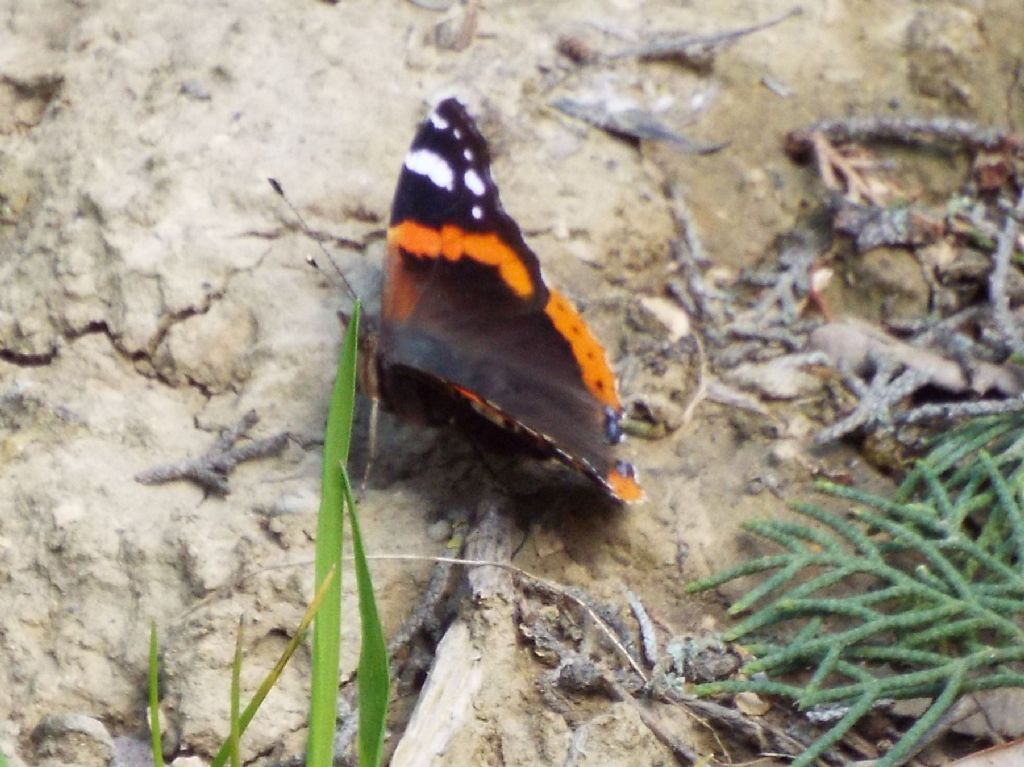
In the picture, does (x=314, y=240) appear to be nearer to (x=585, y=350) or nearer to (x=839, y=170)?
(x=585, y=350)

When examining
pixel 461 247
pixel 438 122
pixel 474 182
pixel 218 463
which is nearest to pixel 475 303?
pixel 461 247

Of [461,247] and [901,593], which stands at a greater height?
[461,247]

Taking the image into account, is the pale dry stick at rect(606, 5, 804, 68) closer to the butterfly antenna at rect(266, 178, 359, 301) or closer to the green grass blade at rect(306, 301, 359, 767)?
the butterfly antenna at rect(266, 178, 359, 301)

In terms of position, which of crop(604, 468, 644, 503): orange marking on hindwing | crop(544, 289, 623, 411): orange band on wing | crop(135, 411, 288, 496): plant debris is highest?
crop(544, 289, 623, 411): orange band on wing

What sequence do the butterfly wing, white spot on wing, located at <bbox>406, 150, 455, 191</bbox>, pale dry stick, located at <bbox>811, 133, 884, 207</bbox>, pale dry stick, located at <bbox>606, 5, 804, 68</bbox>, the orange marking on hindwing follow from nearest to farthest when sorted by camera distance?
Answer: 1. the orange marking on hindwing
2. the butterfly wing
3. white spot on wing, located at <bbox>406, 150, 455, 191</bbox>
4. pale dry stick, located at <bbox>811, 133, 884, 207</bbox>
5. pale dry stick, located at <bbox>606, 5, 804, 68</bbox>

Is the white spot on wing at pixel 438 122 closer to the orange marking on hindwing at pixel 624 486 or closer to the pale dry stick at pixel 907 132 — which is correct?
the orange marking on hindwing at pixel 624 486

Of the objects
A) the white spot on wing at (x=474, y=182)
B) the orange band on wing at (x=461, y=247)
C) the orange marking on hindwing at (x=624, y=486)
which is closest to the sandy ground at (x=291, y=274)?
the orange marking on hindwing at (x=624, y=486)

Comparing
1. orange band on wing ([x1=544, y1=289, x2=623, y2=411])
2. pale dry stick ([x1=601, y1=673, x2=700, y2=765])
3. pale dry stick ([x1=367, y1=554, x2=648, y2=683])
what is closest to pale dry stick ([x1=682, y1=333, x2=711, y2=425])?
orange band on wing ([x1=544, y1=289, x2=623, y2=411])
